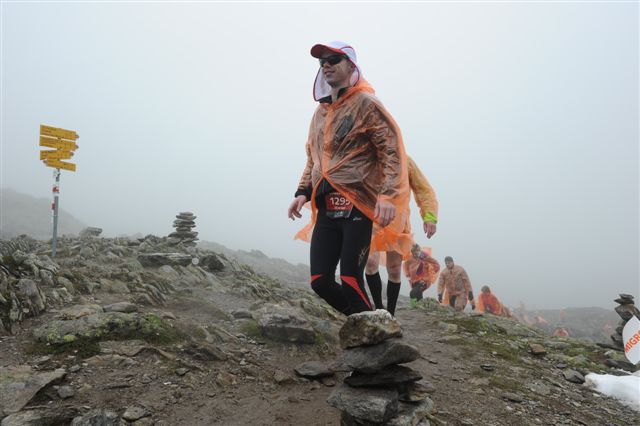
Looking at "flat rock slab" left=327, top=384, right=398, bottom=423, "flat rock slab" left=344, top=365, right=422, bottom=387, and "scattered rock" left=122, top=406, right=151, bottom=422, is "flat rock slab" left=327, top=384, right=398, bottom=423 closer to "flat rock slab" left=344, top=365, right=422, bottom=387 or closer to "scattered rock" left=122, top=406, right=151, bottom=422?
"flat rock slab" left=344, top=365, right=422, bottom=387

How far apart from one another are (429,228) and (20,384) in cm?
466

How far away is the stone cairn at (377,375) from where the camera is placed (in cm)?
282

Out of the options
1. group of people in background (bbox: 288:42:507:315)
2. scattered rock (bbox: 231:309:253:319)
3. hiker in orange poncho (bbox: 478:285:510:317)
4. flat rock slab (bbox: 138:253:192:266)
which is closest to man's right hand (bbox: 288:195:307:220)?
group of people in background (bbox: 288:42:507:315)

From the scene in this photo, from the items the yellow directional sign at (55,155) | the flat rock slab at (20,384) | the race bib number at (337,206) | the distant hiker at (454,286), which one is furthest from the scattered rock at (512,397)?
the yellow directional sign at (55,155)

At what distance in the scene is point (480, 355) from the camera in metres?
5.64

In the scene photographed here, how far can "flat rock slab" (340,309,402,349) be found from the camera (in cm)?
299

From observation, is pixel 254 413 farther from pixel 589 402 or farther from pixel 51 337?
pixel 589 402

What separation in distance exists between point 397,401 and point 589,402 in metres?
2.98

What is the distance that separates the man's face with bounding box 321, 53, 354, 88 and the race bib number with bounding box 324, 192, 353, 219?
118cm

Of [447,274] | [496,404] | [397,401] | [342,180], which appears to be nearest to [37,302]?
[342,180]

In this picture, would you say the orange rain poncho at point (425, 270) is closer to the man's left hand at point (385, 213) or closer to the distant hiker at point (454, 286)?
the distant hiker at point (454, 286)

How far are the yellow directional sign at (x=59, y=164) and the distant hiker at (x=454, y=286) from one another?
1282 centimetres

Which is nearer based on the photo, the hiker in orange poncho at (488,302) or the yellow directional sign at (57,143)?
the yellow directional sign at (57,143)

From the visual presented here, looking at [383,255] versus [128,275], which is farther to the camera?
[128,275]
